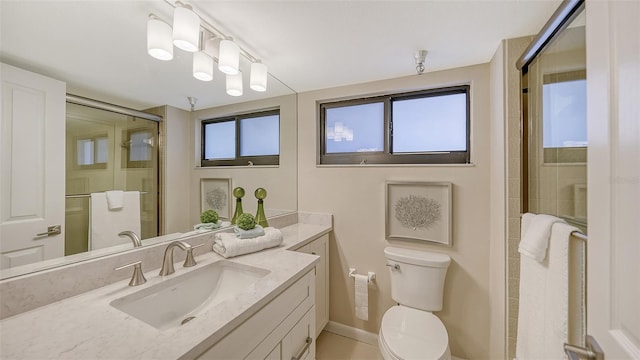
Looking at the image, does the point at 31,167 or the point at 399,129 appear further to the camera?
the point at 399,129

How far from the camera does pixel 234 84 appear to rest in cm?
142

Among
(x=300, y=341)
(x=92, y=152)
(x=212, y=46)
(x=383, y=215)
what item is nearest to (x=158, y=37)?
(x=212, y=46)

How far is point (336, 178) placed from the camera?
1.92 m

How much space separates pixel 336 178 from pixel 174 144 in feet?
3.89

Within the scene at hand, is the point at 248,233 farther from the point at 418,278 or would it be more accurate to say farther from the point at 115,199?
the point at 418,278

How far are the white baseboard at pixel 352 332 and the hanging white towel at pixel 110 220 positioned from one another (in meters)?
1.64

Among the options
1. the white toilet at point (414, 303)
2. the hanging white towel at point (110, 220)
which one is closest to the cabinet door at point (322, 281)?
the white toilet at point (414, 303)

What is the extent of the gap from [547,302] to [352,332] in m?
1.44

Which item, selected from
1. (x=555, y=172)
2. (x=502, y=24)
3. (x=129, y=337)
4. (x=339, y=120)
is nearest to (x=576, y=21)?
(x=502, y=24)

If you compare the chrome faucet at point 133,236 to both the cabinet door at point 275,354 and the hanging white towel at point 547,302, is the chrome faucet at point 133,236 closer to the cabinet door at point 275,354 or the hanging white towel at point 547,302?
the cabinet door at point 275,354

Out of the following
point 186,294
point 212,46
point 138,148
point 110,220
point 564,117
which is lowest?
point 186,294

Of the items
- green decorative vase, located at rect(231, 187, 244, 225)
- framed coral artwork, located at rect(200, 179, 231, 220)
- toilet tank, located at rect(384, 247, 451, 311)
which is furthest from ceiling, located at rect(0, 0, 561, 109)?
toilet tank, located at rect(384, 247, 451, 311)

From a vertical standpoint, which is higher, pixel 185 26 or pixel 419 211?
pixel 185 26

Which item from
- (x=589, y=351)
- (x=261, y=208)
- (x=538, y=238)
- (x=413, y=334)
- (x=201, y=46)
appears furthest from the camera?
(x=261, y=208)
